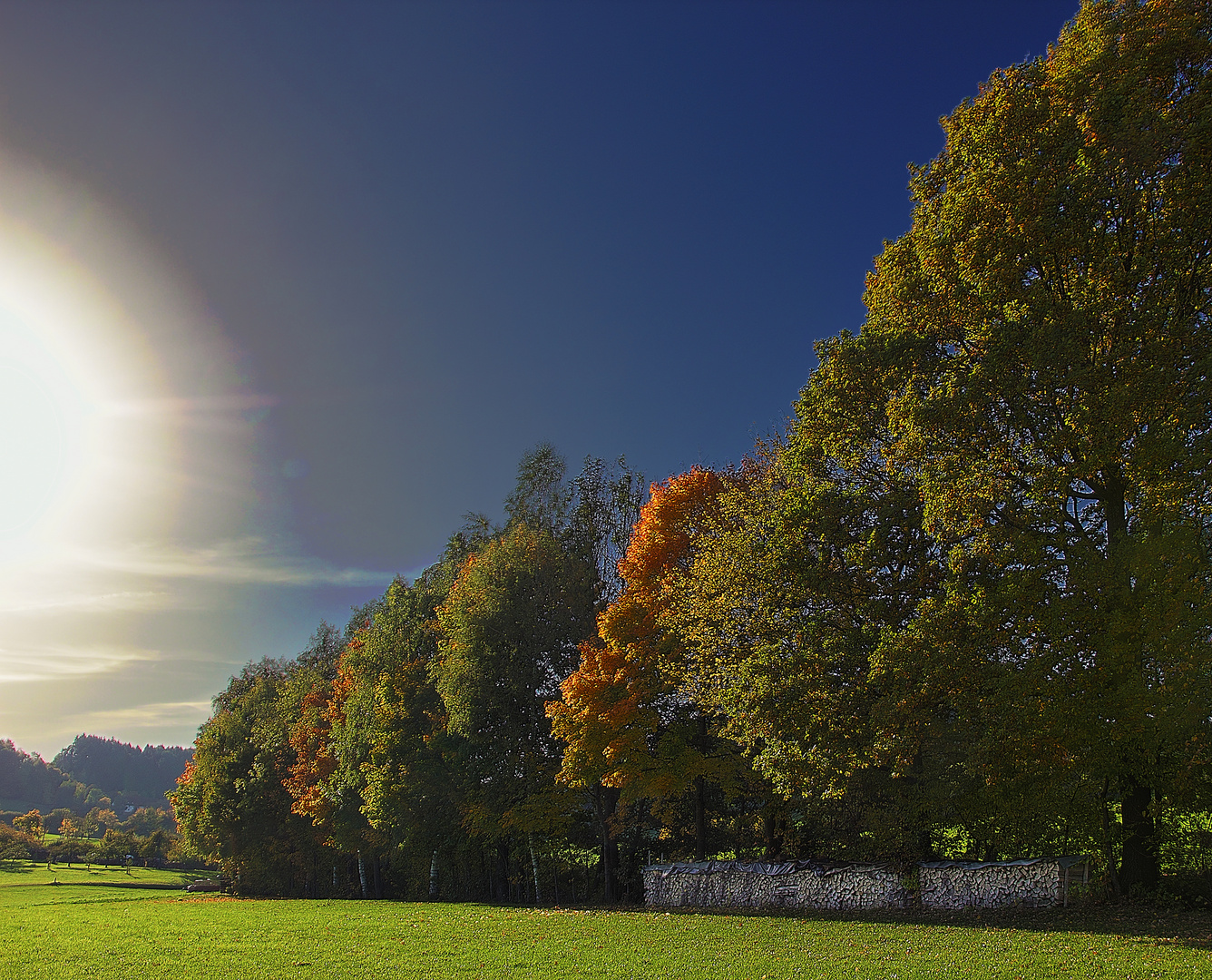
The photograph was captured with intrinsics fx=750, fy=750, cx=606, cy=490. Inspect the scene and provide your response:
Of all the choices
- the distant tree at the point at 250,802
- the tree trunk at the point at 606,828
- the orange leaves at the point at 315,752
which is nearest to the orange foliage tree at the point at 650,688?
the tree trunk at the point at 606,828

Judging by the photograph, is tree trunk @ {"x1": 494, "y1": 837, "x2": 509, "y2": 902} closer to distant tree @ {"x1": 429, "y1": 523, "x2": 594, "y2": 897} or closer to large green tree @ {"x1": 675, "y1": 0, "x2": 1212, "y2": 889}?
distant tree @ {"x1": 429, "y1": 523, "x2": 594, "y2": 897}

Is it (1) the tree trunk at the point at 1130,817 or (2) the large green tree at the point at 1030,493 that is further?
(1) the tree trunk at the point at 1130,817

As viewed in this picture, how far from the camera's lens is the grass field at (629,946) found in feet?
41.7

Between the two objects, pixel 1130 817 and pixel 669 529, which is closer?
pixel 1130 817

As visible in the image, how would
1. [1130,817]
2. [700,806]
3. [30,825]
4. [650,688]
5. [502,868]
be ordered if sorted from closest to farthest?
1. [1130,817]
2. [650,688]
3. [700,806]
4. [502,868]
5. [30,825]

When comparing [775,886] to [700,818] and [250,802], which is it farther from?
[250,802]

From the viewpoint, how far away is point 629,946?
1688 centimetres

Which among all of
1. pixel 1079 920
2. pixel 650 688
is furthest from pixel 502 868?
pixel 1079 920

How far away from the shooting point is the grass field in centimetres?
1271

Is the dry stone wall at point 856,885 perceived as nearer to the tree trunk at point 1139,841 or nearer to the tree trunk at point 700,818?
the tree trunk at point 1139,841

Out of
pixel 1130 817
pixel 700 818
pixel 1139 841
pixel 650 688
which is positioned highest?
pixel 650 688

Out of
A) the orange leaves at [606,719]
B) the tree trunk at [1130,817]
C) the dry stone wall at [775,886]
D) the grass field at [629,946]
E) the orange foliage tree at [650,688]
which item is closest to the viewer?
the grass field at [629,946]

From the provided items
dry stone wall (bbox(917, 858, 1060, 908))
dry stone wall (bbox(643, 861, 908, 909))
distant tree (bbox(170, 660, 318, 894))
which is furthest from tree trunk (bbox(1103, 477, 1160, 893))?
distant tree (bbox(170, 660, 318, 894))

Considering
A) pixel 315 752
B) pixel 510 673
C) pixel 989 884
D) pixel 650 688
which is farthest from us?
pixel 315 752
